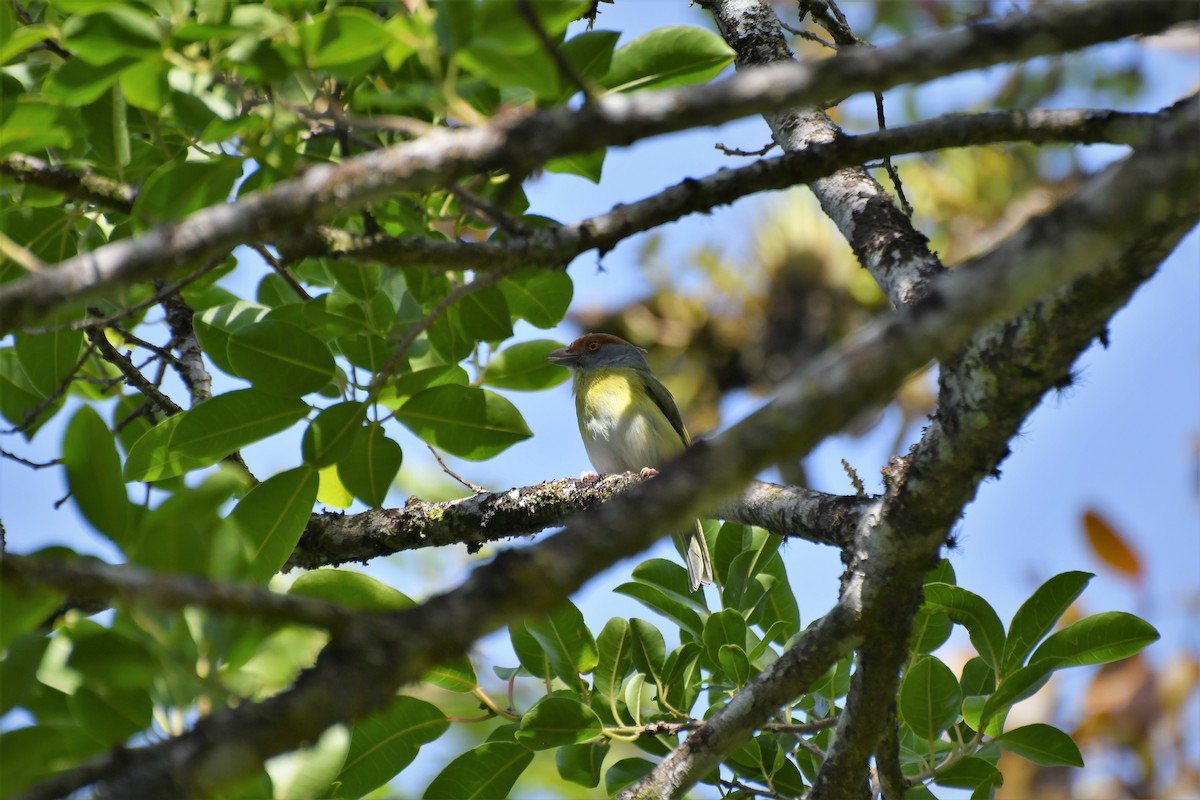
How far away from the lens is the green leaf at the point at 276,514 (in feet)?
8.56

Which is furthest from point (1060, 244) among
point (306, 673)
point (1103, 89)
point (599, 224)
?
point (1103, 89)

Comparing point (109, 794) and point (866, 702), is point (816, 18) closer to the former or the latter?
point (866, 702)

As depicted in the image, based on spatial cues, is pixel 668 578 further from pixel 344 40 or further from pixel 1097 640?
pixel 344 40

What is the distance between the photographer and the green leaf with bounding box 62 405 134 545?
2.11 meters

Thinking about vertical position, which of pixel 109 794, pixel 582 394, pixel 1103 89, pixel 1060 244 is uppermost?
pixel 1103 89

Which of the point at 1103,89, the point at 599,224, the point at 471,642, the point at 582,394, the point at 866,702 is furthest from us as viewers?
the point at 1103,89

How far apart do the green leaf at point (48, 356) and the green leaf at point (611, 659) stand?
2.12 m

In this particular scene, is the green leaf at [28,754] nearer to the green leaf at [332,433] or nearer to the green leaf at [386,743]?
the green leaf at [332,433]

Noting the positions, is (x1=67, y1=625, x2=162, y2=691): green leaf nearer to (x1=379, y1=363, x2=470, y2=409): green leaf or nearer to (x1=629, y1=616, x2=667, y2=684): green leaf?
(x1=379, y1=363, x2=470, y2=409): green leaf

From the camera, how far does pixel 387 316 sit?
337 centimetres

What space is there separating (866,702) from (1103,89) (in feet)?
26.0

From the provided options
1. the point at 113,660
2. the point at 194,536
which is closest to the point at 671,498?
the point at 194,536

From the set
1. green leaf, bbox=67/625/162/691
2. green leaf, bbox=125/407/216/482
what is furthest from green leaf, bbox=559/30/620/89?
green leaf, bbox=125/407/216/482

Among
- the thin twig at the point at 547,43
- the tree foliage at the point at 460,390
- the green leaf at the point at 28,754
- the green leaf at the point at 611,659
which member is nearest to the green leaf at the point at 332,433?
the tree foliage at the point at 460,390
